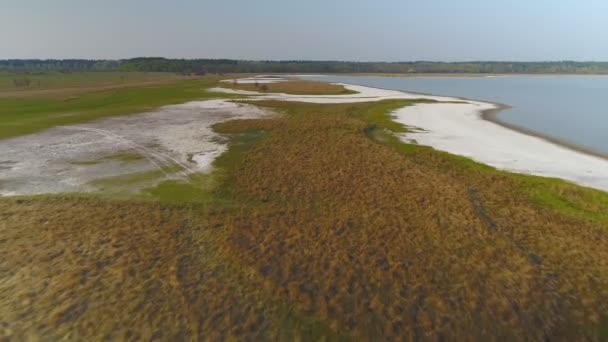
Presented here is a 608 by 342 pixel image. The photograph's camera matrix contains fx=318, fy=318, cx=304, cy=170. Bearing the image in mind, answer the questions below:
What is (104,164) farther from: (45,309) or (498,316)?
(498,316)

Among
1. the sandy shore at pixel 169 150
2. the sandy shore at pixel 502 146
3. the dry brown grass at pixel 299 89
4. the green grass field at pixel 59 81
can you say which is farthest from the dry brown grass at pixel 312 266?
the green grass field at pixel 59 81

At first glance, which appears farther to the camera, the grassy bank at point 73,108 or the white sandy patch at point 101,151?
the grassy bank at point 73,108

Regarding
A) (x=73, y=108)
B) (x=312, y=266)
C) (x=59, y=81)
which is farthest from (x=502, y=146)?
(x=59, y=81)

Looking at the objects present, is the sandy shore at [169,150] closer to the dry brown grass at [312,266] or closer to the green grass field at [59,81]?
the dry brown grass at [312,266]

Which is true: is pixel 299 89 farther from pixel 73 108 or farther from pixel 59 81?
pixel 59 81

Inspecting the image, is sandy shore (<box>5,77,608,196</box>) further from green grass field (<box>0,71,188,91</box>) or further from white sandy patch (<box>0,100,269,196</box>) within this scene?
green grass field (<box>0,71,188,91</box>)

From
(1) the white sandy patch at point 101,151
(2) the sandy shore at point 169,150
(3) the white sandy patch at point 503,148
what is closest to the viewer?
(1) the white sandy patch at point 101,151

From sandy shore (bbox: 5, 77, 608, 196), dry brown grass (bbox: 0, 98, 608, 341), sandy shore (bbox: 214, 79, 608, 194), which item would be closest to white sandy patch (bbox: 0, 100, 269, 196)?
sandy shore (bbox: 5, 77, 608, 196)
